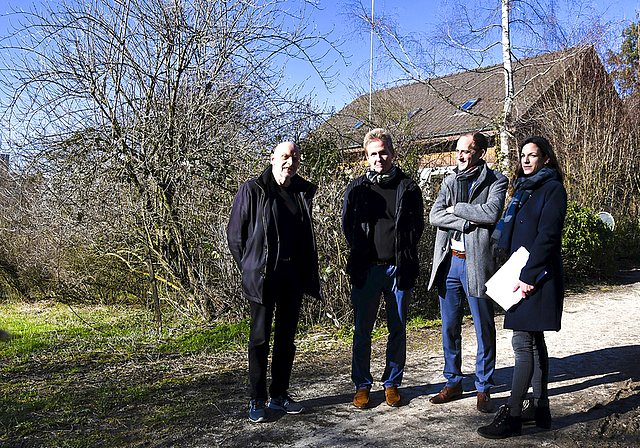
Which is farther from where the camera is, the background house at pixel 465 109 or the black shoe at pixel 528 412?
the background house at pixel 465 109

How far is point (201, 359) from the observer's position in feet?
17.6

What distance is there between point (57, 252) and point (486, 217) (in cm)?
776

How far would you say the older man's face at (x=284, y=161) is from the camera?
386cm

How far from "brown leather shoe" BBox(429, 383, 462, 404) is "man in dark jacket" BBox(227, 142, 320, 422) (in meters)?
1.01

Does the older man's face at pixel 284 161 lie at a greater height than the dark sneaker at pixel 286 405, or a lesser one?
greater

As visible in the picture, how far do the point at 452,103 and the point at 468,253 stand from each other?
23.1 ft

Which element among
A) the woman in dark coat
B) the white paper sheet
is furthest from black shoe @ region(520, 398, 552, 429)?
the white paper sheet

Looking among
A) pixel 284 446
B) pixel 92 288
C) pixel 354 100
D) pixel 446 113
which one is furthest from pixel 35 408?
pixel 446 113

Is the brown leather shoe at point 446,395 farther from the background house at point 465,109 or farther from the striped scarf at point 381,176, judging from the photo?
the background house at point 465,109

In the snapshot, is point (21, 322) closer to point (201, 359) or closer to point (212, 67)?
point (201, 359)

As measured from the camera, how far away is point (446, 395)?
3.96 m

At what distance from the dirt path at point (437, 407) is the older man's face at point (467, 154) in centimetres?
179

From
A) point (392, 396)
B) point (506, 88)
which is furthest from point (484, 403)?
point (506, 88)

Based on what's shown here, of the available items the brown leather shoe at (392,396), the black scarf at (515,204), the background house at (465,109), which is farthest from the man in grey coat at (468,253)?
the background house at (465,109)
